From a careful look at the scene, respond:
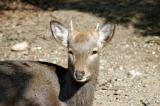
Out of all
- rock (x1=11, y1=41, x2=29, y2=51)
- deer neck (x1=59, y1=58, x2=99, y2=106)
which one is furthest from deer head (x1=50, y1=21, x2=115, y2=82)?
rock (x1=11, y1=41, x2=29, y2=51)

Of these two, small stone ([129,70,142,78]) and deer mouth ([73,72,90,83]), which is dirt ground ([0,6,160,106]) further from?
deer mouth ([73,72,90,83])

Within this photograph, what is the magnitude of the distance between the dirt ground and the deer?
1.09 m

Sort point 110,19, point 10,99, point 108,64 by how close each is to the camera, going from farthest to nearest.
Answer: point 110,19, point 108,64, point 10,99

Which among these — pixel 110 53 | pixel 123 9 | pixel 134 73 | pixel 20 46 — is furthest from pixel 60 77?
pixel 123 9

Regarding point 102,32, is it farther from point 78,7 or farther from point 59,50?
point 78,7

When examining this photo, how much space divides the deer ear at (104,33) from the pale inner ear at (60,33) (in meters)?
0.44

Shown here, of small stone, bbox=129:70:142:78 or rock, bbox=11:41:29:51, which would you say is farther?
rock, bbox=11:41:29:51

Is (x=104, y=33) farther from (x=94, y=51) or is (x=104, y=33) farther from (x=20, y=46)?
(x=20, y=46)

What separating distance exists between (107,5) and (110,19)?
758 millimetres

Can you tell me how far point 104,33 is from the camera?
7.26 meters

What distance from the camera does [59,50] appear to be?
1001 centimetres

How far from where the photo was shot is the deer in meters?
6.91

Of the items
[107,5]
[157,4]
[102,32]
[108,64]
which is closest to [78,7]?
[107,5]

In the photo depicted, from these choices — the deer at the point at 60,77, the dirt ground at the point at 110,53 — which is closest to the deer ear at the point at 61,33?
the deer at the point at 60,77
